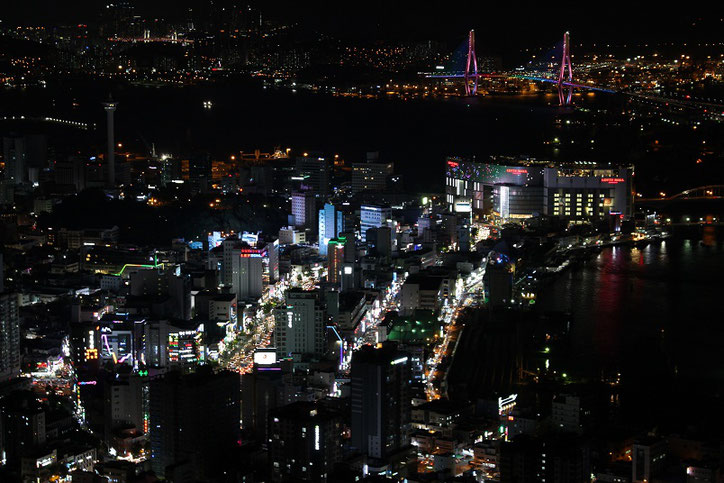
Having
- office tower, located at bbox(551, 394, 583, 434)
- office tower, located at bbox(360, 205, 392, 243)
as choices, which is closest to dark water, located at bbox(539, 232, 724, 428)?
office tower, located at bbox(551, 394, 583, 434)

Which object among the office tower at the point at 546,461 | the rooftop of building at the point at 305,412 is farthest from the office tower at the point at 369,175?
the office tower at the point at 546,461

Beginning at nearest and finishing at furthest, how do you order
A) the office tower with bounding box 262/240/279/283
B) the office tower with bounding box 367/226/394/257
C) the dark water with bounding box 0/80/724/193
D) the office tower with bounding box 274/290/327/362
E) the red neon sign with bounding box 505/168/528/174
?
the office tower with bounding box 274/290/327/362, the office tower with bounding box 262/240/279/283, the office tower with bounding box 367/226/394/257, the red neon sign with bounding box 505/168/528/174, the dark water with bounding box 0/80/724/193

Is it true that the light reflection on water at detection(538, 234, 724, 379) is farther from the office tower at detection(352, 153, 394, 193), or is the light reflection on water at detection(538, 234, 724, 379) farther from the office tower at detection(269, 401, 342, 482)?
the office tower at detection(352, 153, 394, 193)

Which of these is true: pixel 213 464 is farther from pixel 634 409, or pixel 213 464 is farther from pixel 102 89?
pixel 102 89

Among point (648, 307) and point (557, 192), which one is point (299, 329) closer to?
point (648, 307)

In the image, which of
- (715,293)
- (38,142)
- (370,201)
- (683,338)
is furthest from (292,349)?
(38,142)

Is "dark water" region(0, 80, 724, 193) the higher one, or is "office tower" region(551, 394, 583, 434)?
"dark water" region(0, 80, 724, 193)
